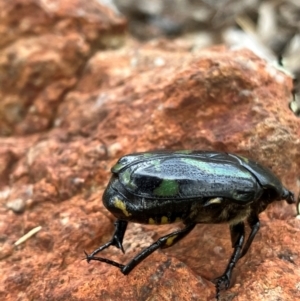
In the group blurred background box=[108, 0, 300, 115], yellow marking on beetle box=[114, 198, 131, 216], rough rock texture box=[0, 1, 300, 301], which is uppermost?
yellow marking on beetle box=[114, 198, 131, 216]

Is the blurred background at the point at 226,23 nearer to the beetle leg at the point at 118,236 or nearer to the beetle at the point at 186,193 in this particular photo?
the beetle at the point at 186,193

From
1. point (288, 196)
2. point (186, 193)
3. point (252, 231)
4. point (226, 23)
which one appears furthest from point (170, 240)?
point (226, 23)

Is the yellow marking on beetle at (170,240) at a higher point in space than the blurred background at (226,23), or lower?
higher

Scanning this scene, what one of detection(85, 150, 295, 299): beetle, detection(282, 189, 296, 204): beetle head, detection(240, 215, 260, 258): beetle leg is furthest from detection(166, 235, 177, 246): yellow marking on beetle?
detection(282, 189, 296, 204): beetle head

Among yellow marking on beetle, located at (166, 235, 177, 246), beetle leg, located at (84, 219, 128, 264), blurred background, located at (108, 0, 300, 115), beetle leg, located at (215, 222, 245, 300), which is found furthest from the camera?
blurred background, located at (108, 0, 300, 115)

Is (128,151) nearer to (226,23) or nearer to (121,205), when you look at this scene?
(121,205)

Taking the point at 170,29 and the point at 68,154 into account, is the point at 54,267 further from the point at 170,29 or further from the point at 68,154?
the point at 170,29

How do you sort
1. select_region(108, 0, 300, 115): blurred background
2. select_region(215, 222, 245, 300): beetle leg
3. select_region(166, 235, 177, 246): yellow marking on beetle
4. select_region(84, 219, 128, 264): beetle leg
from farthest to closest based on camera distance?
1. select_region(108, 0, 300, 115): blurred background
2. select_region(84, 219, 128, 264): beetle leg
3. select_region(166, 235, 177, 246): yellow marking on beetle
4. select_region(215, 222, 245, 300): beetle leg

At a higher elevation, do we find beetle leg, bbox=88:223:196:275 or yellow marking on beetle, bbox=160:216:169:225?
yellow marking on beetle, bbox=160:216:169:225

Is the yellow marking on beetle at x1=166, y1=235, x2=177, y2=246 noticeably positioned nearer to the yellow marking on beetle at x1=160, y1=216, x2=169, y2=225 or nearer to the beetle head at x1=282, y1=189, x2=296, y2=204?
the yellow marking on beetle at x1=160, y1=216, x2=169, y2=225

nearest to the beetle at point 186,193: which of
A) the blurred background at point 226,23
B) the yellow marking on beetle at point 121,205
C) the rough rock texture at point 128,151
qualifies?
the yellow marking on beetle at point 121,205
